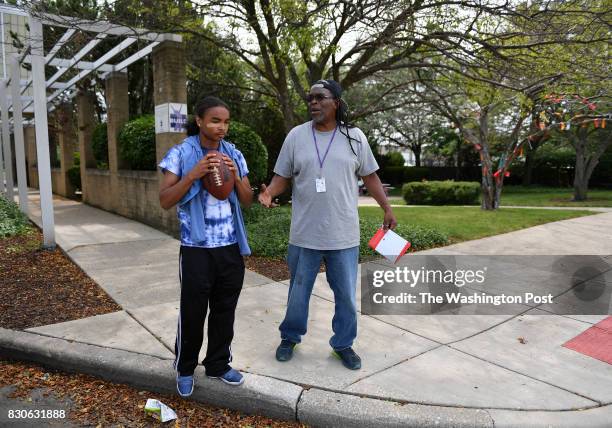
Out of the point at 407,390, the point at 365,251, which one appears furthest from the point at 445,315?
the point at 365,251

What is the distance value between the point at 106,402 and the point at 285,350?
3.83 ft

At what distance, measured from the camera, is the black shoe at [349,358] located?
3188mm

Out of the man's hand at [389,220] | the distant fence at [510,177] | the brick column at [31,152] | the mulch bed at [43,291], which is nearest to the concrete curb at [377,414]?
the man's hand at [389,220]

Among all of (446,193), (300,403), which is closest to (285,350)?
(300,403)

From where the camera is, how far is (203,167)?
8.40ft

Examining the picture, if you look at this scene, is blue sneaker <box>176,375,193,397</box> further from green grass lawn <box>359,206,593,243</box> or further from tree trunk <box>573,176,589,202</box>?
tree trunk <box>573,176,589,202</box>

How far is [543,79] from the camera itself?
20.9 ft

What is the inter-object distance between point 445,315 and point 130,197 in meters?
7.56

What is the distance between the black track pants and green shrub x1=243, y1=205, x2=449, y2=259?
3533 millimetres

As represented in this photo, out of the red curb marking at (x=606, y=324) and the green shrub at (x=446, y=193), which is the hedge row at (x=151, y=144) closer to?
the red curb marking at (x=606, y=324)

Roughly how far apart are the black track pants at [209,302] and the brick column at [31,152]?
839 inches

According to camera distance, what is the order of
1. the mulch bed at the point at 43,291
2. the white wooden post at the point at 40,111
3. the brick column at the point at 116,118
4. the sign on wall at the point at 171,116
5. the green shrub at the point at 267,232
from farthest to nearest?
the brick column at the point at 116,118 → the sign on wall at the point at 171,116 → the green shrub at the point at 267,232 → the white wooden post at the point at 40,111 → the mulch bed at the point at 43,291

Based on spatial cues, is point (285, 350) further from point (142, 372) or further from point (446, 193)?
point (446, 193)

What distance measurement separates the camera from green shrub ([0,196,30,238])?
7.94 metres
